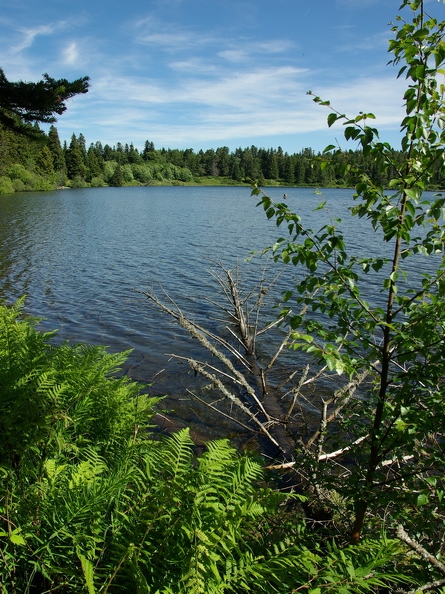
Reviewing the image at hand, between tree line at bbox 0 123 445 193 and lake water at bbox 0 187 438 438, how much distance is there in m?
4.46

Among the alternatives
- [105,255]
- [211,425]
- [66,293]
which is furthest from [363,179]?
[105,255]

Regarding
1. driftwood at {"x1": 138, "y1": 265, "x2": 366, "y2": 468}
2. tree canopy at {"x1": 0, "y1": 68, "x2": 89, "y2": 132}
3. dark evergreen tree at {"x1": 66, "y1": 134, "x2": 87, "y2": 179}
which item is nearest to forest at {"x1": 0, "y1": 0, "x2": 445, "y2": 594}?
driftwood at {"x1": 138, "y1": 265, "x2": 366, "y2": 468}

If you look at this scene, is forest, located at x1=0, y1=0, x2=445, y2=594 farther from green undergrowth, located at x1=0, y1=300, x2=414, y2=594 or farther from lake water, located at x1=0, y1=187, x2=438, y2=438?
lake water, located at x1=0, y1=187, x2=438, y2=438

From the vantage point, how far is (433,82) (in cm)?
251

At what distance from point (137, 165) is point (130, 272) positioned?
131 metres

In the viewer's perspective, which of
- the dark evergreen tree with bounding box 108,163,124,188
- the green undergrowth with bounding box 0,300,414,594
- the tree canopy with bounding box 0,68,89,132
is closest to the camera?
the green undergrowth with bounding box 0,300,414,594

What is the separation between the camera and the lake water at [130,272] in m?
11.2

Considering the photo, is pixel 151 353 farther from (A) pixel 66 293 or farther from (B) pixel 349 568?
(B) pixel 349 568

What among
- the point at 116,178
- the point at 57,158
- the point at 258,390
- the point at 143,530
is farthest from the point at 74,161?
the point at 143,530

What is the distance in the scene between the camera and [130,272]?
64.1ft

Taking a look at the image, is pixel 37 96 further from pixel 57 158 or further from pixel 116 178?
pixel 116 178

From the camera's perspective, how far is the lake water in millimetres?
11250

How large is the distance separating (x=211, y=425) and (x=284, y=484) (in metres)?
2.00

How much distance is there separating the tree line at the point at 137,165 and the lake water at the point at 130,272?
4460 millimetres
